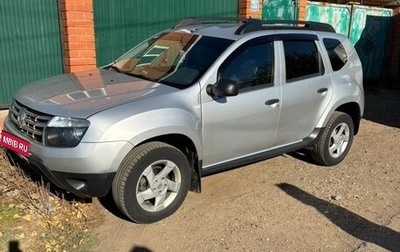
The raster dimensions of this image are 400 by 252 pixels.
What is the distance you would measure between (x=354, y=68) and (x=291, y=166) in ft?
4.78

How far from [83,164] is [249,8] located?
17.9 ft

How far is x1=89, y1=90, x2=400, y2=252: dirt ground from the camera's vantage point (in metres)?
3.41

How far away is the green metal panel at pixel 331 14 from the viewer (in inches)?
363

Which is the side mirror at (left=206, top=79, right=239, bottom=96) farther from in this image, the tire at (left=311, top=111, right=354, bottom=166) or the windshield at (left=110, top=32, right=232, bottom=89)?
the tire at (left=311, top=111, right=354, bottom=166)

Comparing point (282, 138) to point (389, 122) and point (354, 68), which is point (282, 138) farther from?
point (389, 122)

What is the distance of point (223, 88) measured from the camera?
3.61 metres

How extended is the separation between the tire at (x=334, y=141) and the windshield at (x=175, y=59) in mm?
1798

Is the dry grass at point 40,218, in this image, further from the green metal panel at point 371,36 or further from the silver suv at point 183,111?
the green metal panel at point 371,36

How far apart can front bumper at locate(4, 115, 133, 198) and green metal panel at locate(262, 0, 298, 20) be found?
19.5 ft

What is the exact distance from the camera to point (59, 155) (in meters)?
3.15

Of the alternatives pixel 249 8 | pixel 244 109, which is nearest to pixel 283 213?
pixel 244 109

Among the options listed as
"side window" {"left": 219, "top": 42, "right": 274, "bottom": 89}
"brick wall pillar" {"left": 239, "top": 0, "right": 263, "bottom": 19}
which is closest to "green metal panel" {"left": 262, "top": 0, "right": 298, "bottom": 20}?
"brick wall pillar" {"left": 239, "top": 0, "right": 263, "bottom": 19}

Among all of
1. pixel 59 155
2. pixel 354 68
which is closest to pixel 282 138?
pixel 354 68

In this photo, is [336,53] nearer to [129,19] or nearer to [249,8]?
[249,8]
